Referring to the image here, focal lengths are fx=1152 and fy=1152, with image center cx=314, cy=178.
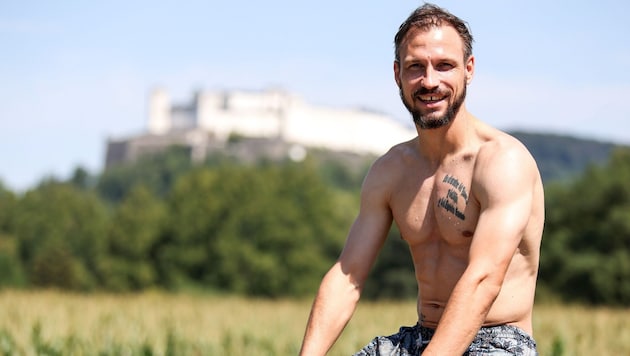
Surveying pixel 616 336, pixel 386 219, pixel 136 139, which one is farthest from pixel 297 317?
pixel 136 139

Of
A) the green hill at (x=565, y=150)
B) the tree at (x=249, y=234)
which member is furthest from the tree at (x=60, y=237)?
the green hill at (x=565, y=150)

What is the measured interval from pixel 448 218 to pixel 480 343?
47 centimetres

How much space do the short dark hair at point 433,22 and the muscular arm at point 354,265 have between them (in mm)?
630

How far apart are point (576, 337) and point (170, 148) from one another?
152m

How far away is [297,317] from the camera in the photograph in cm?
2088

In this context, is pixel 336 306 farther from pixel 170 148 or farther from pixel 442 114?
pixel 170 148

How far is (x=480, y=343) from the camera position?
406cm

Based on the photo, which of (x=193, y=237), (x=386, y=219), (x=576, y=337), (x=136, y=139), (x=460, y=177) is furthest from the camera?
(x=136, y=139)

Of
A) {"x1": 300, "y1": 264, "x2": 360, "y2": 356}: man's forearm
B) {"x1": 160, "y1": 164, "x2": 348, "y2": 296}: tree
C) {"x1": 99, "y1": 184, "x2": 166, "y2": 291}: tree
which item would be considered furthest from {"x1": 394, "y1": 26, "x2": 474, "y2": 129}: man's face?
{"x1": 99, "y1": 184, "x2": 166, "y2": 291}: tree

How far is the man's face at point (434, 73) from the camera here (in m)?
3.91

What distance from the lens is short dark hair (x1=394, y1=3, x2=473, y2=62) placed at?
3941 mm

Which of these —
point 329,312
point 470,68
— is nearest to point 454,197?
point 470,68

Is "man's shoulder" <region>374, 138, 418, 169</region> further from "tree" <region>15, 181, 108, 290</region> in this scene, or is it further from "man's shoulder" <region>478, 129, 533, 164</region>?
"tree" <region>15, 181, 108, 290</region>

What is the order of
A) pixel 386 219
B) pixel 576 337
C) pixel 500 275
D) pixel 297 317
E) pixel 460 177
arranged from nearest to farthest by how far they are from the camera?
pixel 500 275, pixel 460 177, pixel 386 219, pixel 576 337, pixel 297 317
